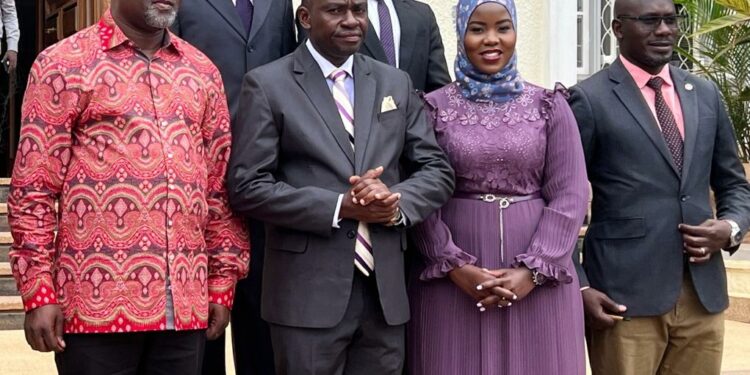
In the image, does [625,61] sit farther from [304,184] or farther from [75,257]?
[75,257]

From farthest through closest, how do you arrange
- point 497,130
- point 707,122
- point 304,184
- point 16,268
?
point 707,122 → point 497,130 → point 304,184 → point 16,268

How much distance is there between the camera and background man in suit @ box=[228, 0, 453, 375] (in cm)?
375

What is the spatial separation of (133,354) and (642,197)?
6.34 ft

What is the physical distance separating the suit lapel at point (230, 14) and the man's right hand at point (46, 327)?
137 cm

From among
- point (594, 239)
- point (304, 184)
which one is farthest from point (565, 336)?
point (304, 184)

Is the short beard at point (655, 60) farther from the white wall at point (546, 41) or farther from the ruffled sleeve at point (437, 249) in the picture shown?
the white wall at point (546, 41)

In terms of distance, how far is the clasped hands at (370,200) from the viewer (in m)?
3.67

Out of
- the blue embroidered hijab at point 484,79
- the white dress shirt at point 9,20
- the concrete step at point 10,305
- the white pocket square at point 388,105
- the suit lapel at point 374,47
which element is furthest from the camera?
the white dress shirt at point 9,20

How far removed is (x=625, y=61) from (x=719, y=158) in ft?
1.73

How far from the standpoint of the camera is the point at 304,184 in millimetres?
3832

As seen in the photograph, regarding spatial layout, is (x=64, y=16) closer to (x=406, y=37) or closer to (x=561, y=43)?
(x=561, y=43)

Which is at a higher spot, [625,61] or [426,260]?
[625,61]

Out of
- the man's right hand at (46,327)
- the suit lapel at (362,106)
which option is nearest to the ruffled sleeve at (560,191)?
the suit lapel at (362,106)

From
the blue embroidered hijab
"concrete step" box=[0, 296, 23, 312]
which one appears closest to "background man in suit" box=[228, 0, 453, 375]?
the blue embroidered hijab
